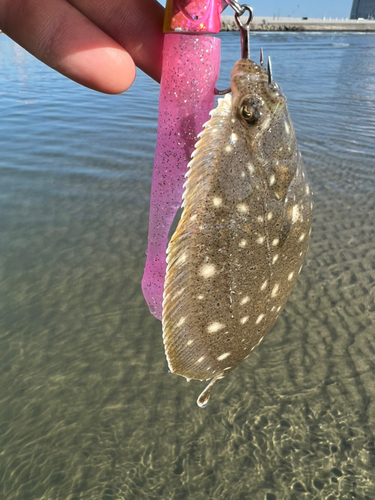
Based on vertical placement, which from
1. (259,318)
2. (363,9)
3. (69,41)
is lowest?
(259,318)

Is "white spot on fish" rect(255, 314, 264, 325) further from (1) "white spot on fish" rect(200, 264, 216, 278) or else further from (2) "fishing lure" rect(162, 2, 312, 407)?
(1) "white spot on fish" rect(200, 264, 216, 278)

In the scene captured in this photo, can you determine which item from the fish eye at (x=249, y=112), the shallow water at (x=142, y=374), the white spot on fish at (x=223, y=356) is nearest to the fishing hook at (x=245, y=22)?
the fish eye at (x=249, y=112)

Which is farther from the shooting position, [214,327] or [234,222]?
[214,327]

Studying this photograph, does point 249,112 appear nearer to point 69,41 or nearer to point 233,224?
point 233,224

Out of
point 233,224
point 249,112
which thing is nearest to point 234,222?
point 233,224

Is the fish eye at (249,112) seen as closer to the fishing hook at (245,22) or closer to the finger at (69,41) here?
the fishing hook at (245,22)

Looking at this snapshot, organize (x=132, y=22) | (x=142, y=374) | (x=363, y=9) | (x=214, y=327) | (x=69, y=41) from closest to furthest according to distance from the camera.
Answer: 1. (x=214, y=327)
2. (x=69, y=41)
3. (x=132, y=22)
4. (x=142, y=374)
5. (x=363, y=9)

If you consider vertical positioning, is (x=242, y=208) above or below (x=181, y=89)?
below

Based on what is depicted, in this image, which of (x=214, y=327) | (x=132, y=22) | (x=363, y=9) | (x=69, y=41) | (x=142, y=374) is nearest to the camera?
(x=214, y=327)
